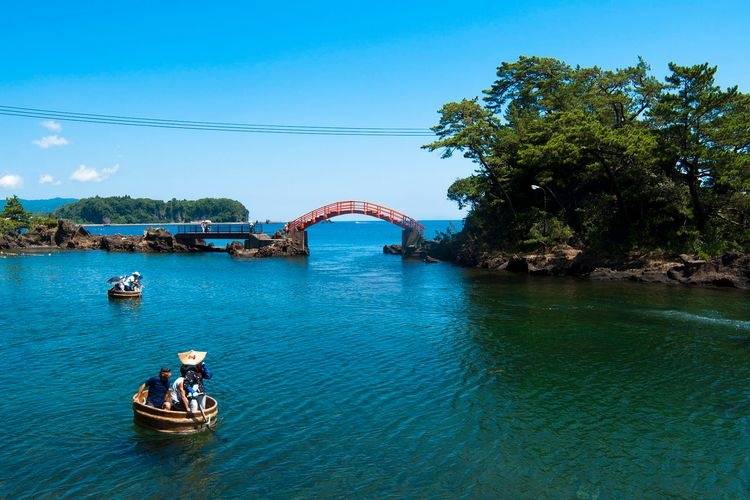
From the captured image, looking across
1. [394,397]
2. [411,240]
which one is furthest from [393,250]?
[394,397]

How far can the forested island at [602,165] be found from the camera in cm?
4559

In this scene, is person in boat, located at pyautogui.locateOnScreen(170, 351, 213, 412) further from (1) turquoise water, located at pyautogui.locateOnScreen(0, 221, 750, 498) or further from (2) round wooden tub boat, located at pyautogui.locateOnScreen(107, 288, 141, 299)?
(2) round wooden tub boat, located at pyautogui.locateOnScreen(107, 288, 141, 299)

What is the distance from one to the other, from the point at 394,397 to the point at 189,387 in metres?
7.82

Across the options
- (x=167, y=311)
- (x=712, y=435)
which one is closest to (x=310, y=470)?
(x=712, y=435)

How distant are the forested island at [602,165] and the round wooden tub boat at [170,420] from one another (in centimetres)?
4441

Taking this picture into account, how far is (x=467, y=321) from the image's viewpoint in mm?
35594

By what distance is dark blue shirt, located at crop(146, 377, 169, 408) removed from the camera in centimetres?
1805

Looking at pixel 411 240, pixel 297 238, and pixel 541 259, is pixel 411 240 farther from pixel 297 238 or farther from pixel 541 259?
pixel 541 259

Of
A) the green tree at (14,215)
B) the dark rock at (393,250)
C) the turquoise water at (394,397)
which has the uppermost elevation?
the green tree at (14,215)

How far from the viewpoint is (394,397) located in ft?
69.5

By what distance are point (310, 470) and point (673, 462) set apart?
10.6 metres

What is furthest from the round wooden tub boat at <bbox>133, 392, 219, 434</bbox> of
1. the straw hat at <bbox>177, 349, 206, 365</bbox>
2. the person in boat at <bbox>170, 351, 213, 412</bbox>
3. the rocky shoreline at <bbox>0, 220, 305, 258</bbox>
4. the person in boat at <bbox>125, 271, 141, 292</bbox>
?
the rocky shoreline at <bbox>0, 220, 305, 258</bbox>

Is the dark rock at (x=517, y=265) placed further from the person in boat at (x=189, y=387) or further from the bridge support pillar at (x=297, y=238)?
the person in boat at (x=189, y=387)

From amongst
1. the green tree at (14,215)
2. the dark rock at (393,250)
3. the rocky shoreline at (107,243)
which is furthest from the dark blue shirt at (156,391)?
the green tree at (14,215)
